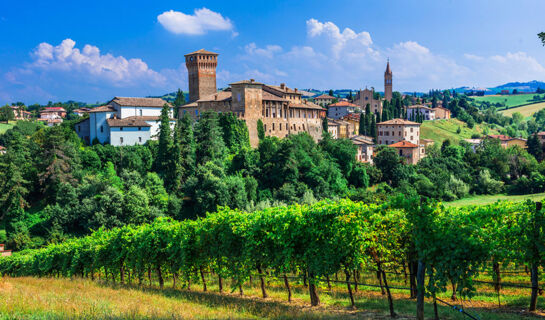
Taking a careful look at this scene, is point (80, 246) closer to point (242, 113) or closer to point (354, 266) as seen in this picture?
point (354, 266)

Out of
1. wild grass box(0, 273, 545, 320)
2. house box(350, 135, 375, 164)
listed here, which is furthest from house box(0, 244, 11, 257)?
house box(350, 135, 375, 164)

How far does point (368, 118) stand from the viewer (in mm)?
97812

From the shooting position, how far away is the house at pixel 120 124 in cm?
5856

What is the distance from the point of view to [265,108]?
6912 cm

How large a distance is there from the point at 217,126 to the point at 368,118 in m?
47.9

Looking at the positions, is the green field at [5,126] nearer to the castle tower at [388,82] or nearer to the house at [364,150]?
the house at [364,150]

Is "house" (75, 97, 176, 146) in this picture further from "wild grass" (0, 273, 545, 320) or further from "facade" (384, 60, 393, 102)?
"facade" (384, 60, 393, 102)

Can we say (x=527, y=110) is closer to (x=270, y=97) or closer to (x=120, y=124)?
(x=270, y=97)

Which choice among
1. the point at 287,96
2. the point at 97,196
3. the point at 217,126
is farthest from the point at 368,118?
the point at 97,196

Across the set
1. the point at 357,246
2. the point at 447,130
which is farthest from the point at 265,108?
the point at 447,130

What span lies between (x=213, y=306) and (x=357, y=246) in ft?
17.2

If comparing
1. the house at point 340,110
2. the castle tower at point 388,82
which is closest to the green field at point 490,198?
the house at point 340,110

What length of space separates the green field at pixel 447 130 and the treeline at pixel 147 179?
210 ft

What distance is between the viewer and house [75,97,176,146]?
5856cm
